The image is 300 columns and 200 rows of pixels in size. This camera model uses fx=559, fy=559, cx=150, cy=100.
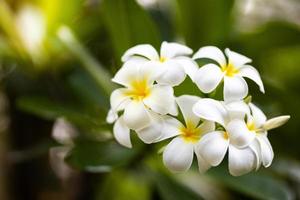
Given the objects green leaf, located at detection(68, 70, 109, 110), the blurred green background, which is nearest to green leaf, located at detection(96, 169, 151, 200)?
the blurred green background

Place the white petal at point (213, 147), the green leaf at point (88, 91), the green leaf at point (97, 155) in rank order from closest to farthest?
the white petal at point (213, 147), the green leaf at point (97, 155), the green leaf at point (88, 91)

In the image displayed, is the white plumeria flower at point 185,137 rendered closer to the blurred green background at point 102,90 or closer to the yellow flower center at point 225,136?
the yellow flower center at point 225,136

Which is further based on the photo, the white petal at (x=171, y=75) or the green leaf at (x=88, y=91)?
the green leaf at (x=88, y=91)

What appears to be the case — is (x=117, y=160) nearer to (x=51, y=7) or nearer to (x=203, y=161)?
(x=203, y=161)

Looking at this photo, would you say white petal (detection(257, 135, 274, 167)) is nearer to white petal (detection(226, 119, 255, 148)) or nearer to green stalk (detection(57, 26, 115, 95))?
white petal (detection(226, 119, 255, 148))

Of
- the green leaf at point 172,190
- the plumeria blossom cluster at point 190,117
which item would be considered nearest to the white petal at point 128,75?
the plumeria blossom cluster at point 190,117
